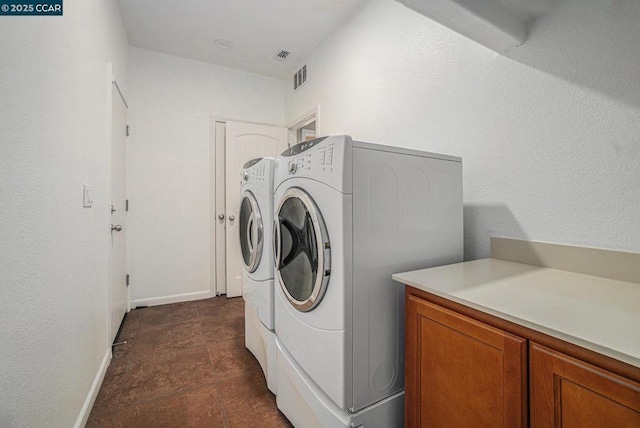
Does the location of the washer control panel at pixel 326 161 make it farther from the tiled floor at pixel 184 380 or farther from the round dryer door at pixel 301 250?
the tiled floor at pixel 184 380

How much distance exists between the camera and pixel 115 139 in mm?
2260

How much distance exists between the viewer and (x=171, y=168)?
3.08 metres

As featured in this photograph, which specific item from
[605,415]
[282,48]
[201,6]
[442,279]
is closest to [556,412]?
[605,415]

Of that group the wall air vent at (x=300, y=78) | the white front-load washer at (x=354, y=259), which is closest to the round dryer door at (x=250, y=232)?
the white front-load washer at (x=354, y=259)

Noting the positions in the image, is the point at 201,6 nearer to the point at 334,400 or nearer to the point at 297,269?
the point at 297,269

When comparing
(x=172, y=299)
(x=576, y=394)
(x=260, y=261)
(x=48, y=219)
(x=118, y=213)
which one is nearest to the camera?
(x=576, y=394)

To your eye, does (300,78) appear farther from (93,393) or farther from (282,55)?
(93,393)

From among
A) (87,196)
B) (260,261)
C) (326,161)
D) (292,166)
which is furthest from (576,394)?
(87,196)

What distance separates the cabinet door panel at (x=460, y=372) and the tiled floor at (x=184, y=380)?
0.82 meters

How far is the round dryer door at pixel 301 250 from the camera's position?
1.05 m

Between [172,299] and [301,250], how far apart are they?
252 cm

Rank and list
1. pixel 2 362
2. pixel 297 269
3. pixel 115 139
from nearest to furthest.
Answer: pixel 2 362 → pixel 297 269 → pixel 115 139

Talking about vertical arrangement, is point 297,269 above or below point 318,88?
below

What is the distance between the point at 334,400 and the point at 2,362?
98 centimetres
